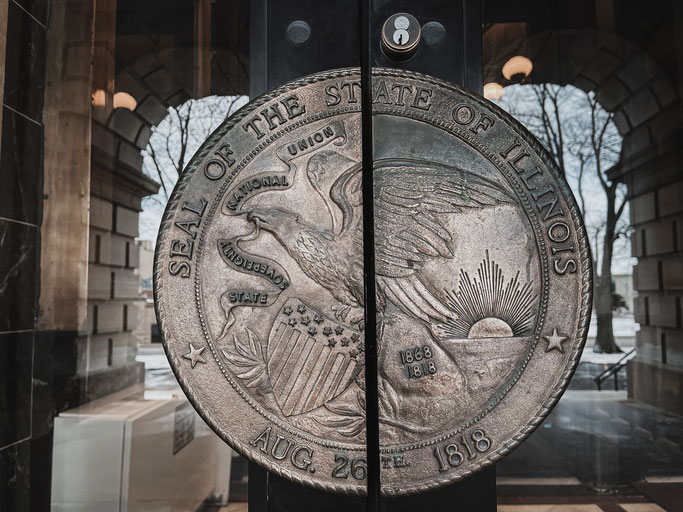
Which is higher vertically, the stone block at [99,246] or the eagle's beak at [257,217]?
the eagle's beak at [257,217]

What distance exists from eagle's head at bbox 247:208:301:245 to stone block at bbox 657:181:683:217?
1371mm

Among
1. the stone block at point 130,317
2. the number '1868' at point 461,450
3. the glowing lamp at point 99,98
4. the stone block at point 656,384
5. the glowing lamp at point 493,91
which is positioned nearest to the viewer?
the number '1868' at point 461,450

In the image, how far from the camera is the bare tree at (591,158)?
6.15 ft

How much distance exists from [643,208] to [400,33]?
1.13m

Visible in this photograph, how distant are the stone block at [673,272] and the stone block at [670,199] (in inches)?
6.9

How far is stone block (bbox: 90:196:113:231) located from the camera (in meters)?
2.07

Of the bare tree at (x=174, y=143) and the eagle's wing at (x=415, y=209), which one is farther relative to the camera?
the bare tree at (x=174, y=143)

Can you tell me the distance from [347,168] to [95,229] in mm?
1126

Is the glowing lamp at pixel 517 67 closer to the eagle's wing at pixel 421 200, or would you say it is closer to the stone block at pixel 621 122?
the stone block at pixel 621 122

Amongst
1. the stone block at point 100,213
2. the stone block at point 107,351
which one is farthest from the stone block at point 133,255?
the stone block at point 107,351

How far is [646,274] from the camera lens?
1927mm

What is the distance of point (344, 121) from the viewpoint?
163cm

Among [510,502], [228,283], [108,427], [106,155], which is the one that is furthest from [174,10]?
[510,502]

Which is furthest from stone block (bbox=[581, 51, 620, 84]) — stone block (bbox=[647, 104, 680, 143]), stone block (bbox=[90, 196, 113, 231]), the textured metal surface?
stone block (bbox=[90, 196, 113, 231])
